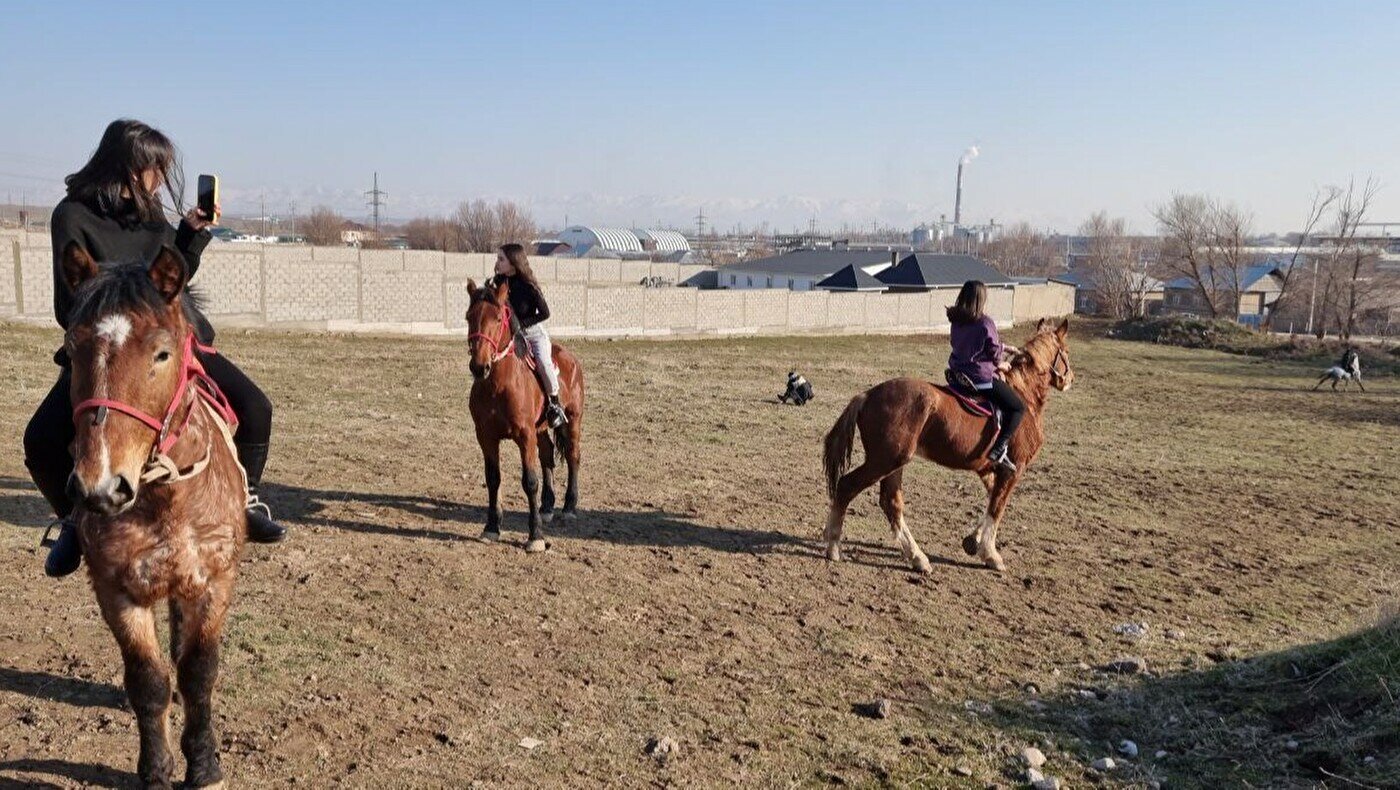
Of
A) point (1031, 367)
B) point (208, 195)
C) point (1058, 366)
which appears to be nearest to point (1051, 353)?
point (1058, 366)

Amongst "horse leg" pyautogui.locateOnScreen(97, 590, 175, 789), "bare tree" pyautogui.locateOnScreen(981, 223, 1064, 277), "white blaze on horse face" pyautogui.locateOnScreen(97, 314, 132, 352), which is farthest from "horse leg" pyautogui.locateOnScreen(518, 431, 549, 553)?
"bare tree" pyautogui.locateOnScreen(981, 223, 1064, 277)

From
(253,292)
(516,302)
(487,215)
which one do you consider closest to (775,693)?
(516,302)

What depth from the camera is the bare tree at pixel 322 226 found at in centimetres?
10150

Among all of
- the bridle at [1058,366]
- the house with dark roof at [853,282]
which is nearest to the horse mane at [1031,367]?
the bridle at [1058,366]

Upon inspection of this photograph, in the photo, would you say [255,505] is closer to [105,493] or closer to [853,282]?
[105,493]

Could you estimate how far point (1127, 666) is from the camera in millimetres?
6531

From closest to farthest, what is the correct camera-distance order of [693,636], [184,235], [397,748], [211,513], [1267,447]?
1. [211,513]
2. [184,235]
3. [397,748]
4. [693,636]
5. [1267,447]

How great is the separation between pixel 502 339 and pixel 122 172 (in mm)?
4216

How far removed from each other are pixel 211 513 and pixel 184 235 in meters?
1.44

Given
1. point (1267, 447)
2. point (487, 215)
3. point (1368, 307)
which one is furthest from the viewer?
point (487, 215)

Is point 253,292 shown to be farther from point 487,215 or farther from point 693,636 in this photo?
point 487,215

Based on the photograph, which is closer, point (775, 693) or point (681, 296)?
point (775, 693)

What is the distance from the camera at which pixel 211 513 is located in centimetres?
372

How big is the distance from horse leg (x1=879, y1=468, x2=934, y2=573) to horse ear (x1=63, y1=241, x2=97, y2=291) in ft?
22.7
